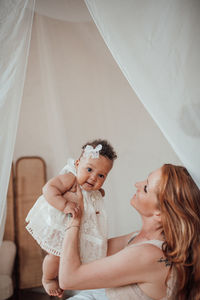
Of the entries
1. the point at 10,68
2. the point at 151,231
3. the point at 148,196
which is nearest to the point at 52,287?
the point at 151,231

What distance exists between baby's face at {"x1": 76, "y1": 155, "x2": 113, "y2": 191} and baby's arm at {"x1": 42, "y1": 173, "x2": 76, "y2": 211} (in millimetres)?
54

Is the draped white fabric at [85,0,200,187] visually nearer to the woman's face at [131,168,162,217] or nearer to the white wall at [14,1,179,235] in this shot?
the woman's face at [131,168,162,217]

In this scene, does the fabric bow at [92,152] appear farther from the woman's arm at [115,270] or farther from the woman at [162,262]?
the woman's arm at [115,270]

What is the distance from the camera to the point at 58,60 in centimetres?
200

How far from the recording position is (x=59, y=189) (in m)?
1.34

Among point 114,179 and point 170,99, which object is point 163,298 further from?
point 114,179

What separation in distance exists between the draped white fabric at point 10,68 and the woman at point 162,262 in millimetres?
415

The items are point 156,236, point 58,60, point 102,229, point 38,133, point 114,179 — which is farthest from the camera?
point 38,133

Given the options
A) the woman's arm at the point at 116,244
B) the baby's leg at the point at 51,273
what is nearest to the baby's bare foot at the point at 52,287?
the baby's leg at the point at 51,273

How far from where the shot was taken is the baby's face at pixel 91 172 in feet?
4.42

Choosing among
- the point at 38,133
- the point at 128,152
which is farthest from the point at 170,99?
the point at 38,133

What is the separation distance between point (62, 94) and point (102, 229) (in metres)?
1.11

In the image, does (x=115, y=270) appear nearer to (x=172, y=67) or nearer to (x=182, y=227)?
(x=182, y=227)

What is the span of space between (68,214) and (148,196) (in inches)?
15.5
